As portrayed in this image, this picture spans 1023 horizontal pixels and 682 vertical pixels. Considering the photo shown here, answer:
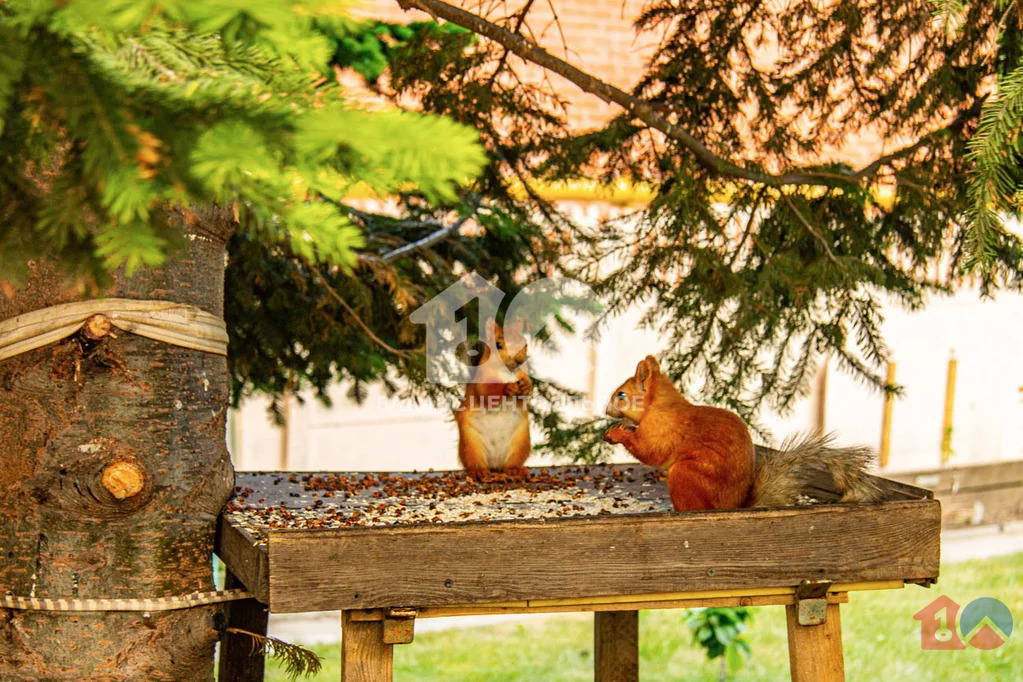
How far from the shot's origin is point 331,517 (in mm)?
2029

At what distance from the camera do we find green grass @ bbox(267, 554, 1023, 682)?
15.0 ft

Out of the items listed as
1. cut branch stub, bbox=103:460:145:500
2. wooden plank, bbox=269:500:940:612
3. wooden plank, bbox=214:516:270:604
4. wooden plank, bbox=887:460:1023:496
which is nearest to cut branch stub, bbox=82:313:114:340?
cut branch stub, bbox=103:460:145:500

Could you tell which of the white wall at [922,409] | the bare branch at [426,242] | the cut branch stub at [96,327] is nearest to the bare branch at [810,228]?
the bare branch at [426,242]

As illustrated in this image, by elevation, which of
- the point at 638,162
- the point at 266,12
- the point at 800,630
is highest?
the point at 638,162

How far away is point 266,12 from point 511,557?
1420mm

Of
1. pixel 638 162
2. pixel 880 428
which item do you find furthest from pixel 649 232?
pixel 880 428

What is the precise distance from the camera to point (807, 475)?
7.51ft

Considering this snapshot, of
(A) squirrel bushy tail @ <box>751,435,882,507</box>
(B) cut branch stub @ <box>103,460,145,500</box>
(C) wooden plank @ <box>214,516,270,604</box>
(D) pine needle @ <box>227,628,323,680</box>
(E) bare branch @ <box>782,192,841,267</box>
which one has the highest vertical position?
(E) bare branch @ <box>782,192,841,267</box>

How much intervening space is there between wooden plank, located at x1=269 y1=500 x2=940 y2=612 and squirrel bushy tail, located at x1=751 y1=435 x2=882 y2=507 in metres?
0.11

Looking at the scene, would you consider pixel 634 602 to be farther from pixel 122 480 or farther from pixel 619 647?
pixel 619 647

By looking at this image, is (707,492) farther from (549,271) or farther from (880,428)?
(880,428)

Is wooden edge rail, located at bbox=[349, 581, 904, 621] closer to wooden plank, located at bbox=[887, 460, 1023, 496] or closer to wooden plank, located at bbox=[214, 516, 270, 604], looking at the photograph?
wooden plank, located at bbox=[214, 516, 270, 604]

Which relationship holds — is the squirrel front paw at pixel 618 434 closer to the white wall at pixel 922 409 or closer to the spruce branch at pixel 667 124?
the spruce branch at pixel 667 124
